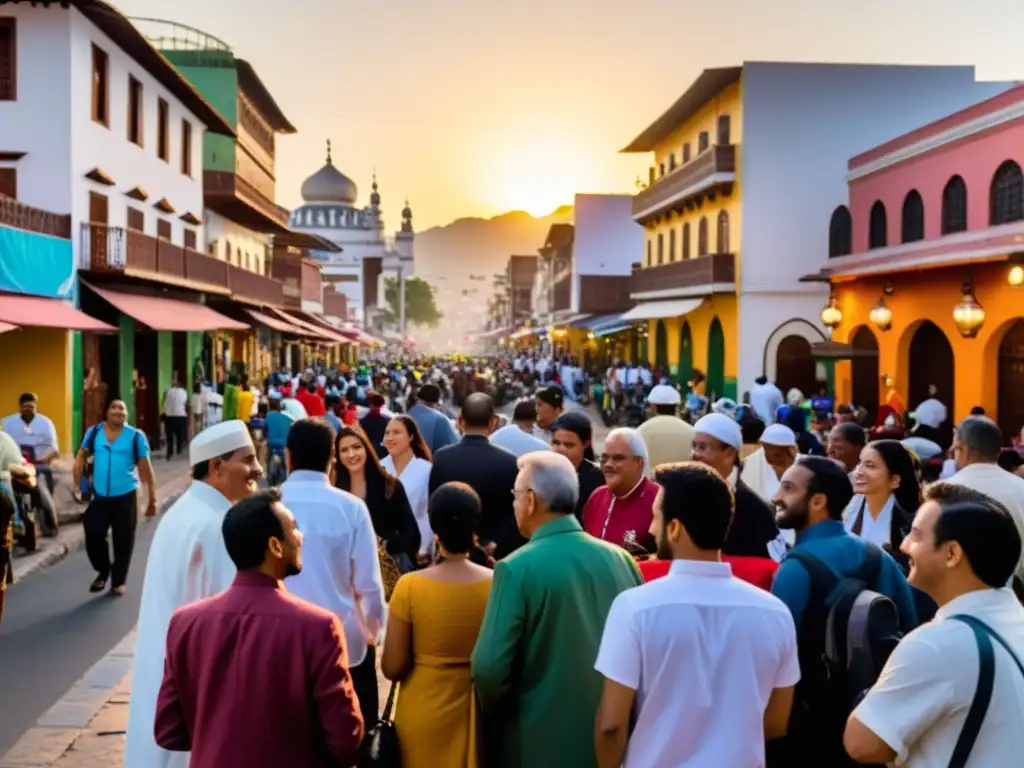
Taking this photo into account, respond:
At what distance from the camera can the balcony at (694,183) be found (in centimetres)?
3319

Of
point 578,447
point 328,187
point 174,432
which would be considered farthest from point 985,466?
point 328,187

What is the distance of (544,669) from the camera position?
405cm

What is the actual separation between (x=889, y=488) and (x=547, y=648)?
270 cm

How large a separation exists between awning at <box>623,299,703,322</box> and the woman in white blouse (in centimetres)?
2799

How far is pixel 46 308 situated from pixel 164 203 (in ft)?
31.9

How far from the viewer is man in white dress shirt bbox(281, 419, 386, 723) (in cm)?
515

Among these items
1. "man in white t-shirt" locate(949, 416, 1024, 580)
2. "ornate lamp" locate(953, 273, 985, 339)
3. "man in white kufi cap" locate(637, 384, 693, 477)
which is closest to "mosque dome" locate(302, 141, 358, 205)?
"ornate lamp" locate(953, 273, 985, 339)

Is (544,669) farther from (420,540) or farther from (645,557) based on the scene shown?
(420,540)

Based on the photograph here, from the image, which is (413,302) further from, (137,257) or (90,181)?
(90,181)

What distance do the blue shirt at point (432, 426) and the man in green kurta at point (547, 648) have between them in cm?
634

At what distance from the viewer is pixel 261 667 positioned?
365cm

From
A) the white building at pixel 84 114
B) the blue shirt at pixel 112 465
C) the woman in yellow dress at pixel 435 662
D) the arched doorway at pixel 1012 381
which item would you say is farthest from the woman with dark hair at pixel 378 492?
the white building at pixel 84 114

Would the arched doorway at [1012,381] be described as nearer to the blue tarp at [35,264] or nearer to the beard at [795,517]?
the blue tarp at [35,264]

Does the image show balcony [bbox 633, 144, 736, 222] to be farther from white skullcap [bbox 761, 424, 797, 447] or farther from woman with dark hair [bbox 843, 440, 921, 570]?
woman with dark hair [bbox 843, 440, 921, 570]
